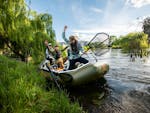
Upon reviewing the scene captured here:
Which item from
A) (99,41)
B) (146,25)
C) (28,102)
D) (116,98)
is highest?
(146,25)

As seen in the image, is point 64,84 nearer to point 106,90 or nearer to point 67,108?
point 106,90

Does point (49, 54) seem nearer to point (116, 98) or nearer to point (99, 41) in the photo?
point (99, 41)

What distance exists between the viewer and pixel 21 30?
1189 cm

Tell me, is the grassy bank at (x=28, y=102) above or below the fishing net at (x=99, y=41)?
below

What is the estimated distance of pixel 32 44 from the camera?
12.3 metres

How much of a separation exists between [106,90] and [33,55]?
6.71 meters

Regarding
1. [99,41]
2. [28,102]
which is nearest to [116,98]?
[99,41]

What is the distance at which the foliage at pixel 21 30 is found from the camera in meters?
11.9

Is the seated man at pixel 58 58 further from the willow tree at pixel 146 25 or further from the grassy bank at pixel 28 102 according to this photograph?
the willow tree at pixel 146 25

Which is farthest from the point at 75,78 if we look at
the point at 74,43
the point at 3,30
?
the point at 3,30

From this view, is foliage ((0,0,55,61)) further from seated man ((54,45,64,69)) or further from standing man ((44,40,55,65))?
seated man ((54,45,64,69))

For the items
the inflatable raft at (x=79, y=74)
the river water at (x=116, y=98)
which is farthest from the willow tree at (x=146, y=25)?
the inflatable raft at (x=79, y=74)

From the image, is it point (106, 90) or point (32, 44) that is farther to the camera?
point (32, 44)

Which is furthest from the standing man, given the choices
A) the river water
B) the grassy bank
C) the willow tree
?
the willow tree
